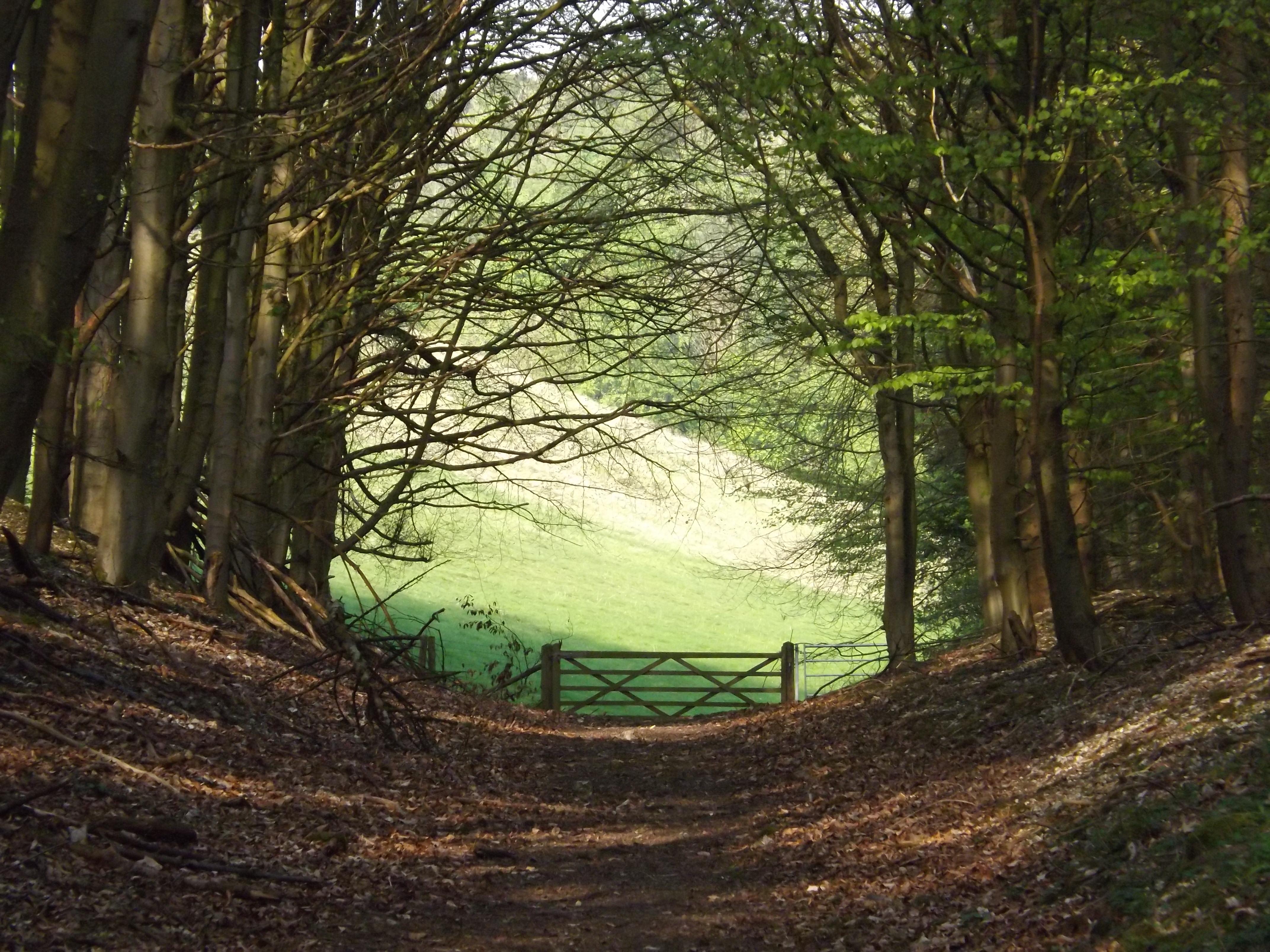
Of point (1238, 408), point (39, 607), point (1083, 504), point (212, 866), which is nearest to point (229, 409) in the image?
point (39, 607)

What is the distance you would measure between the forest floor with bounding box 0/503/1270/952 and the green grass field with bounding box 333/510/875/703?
Result: 961 inches

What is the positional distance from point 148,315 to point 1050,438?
24.8ft

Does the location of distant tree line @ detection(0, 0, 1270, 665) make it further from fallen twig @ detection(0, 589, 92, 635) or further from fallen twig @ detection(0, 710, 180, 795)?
fallen twig @ detection(0, 589, 92, 635)

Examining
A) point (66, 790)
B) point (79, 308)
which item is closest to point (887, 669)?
point (79, 308)

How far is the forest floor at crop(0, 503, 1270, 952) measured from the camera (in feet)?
16.7

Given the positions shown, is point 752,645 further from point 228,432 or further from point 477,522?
point 228,432

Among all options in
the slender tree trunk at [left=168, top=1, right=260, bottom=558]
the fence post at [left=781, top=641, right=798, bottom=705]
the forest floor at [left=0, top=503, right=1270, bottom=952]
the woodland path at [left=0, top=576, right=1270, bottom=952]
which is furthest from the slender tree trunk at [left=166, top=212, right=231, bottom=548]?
the fence post at [left=781, top=641, right=798, bottom=705]

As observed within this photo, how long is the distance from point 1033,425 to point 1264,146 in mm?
3178

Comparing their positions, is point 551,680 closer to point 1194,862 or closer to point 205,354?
→ point 205,354

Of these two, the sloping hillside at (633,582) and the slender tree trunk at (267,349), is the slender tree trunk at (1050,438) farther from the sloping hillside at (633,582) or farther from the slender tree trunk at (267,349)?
the sloping hillside at (633,582)

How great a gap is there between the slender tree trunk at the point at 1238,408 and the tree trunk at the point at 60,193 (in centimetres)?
752

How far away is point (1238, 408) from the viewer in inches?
368

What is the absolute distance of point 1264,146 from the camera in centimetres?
1070

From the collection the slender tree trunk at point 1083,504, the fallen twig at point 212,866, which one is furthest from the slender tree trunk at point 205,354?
the slender tree trunk at point 1083,504
